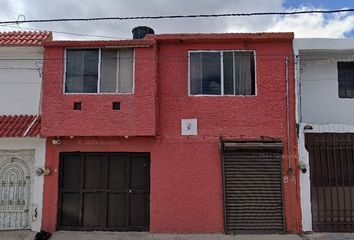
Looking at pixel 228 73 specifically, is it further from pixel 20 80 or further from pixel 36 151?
pixel 20 80

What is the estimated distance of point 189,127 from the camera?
11.6 metres

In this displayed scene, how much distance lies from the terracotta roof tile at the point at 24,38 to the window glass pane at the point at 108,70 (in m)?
2.09

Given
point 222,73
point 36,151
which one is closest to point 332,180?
point 222,73

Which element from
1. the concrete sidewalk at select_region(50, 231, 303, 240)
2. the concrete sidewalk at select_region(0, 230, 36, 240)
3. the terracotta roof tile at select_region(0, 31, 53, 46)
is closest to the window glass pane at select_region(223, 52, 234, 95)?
the concrete sidewalk at select_region(50, 231, 303, 240)

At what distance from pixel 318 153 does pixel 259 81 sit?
288 cm

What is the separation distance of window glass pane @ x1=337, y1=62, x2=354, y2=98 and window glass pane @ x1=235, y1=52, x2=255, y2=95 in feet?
10.1

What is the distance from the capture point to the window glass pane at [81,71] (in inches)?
456

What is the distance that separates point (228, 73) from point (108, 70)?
147 inches

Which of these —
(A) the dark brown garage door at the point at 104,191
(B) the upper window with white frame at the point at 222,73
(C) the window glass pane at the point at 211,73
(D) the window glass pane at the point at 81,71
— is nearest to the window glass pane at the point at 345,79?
(B) the upper window with white frame at the point at 222,73

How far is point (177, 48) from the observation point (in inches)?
467

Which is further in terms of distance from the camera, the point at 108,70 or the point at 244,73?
the point at 244,73

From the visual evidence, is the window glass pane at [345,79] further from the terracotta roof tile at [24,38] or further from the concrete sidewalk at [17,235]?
the concrete sidewalk at [17,235]

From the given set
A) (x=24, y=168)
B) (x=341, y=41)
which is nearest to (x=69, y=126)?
(x=24, y=168)

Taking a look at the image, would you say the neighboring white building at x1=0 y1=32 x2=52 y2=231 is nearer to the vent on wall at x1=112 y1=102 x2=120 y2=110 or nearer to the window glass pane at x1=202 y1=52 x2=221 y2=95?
the vent on wall at x1=112 y1=102 x2=120 y2=110
